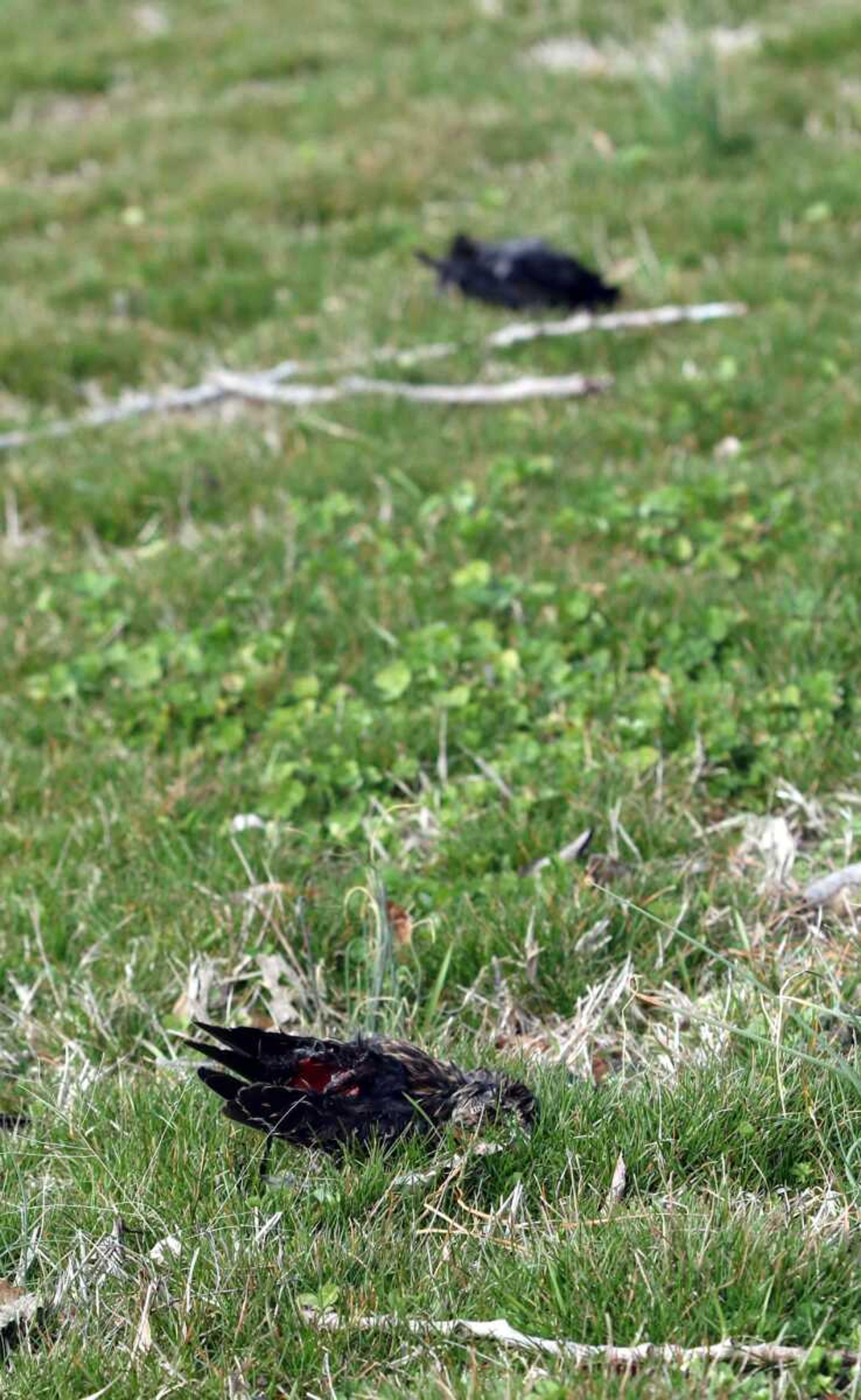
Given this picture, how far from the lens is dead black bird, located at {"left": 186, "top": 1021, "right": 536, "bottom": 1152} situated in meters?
2.85

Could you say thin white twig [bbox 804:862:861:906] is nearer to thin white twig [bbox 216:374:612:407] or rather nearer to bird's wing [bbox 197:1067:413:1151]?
bird's wing [bbox 197:1067:413:1151]

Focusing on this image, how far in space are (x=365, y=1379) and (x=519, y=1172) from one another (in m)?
0.51

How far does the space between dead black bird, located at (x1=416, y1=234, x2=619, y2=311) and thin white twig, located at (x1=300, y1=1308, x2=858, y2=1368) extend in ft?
17.0

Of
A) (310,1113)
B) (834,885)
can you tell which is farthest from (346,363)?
(310,1113)

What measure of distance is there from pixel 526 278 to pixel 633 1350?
5.36m

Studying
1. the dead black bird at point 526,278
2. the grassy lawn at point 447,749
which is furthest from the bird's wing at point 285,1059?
the dead black bird at point 526,278

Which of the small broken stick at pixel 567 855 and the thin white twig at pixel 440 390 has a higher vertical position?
the thin white twig at pixel 440 390

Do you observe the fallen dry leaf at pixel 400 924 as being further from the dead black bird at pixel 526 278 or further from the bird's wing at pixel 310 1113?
the dead black bird at pixel 526 278

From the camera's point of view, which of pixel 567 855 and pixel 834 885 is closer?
pixel 834 885

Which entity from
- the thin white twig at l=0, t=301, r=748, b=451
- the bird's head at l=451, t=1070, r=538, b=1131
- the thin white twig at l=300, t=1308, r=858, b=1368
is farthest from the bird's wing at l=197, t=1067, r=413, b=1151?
the thin white twig at l=0, t=301, r=748, b=451

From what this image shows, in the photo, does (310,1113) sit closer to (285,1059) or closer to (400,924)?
(285,1059)

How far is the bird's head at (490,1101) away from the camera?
9.28 ft

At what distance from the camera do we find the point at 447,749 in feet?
14.3

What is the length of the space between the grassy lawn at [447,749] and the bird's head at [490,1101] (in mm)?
60
